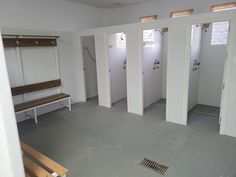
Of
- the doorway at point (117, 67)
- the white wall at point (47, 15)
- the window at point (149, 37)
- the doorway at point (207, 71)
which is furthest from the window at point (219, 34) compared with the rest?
the white wall at point (47, 15)

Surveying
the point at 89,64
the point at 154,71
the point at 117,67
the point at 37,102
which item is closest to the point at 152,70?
the point at 154,71

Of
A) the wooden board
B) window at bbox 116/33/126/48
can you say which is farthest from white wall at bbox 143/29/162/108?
the wooden board

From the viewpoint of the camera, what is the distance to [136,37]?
382 cm

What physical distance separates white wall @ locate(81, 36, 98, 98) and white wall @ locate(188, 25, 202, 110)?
3057mm

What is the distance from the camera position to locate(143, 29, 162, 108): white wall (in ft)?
14.3

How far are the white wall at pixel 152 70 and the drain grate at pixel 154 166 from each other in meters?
2.19

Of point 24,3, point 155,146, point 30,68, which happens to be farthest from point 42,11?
point 155,146

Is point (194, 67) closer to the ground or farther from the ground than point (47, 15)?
closer to the ground

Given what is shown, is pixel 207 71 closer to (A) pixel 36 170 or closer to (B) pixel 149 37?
(B) pixel 149 37

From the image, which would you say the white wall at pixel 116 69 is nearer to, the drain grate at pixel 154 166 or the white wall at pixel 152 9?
the white wall at pixel 152 9

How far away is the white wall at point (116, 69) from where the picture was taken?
4.74m

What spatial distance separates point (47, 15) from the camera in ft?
14.3

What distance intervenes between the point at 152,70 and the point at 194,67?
1.03 meters

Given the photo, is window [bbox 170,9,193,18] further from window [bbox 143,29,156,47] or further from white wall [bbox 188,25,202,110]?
window [bbox 143,29,156,47]
